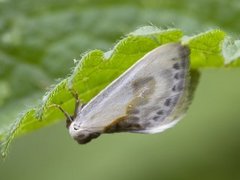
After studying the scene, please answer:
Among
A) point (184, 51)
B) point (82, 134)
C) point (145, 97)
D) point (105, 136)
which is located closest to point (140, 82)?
point (145, 97)

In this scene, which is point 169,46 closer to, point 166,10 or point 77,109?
point 77,109

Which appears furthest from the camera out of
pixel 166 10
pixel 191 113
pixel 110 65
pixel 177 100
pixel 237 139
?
pixel 191 113

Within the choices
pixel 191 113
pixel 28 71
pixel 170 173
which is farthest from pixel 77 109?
pixel 191 113

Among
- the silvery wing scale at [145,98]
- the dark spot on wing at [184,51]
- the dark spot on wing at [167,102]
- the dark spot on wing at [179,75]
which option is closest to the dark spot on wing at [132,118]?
the silvery wing scale at [145,98]

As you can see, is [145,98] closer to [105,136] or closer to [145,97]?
[145,97]

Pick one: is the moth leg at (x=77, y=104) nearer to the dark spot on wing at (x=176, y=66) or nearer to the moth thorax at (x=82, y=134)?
the moth thorax at (x=82, y=134)
